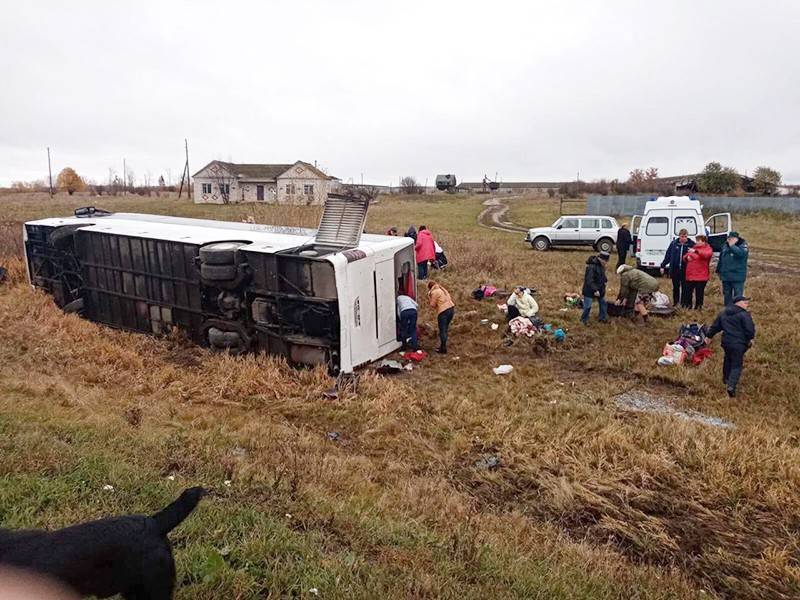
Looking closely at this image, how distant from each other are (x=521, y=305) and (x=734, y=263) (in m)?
4.01

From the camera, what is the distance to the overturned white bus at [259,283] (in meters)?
7.78

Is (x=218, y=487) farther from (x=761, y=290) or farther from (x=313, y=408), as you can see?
(x=761, y=290)

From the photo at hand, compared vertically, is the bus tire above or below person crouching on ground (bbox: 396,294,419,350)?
above

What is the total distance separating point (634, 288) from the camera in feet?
33.8

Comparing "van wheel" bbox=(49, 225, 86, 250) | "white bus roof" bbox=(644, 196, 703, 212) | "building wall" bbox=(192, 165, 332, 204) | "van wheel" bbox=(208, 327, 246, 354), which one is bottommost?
"van wheel" bbox=(208, 327, 246, 354)

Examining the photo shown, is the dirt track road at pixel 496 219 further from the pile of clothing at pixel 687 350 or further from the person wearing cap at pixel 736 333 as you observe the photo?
the person wearing cap at pixel 736 333

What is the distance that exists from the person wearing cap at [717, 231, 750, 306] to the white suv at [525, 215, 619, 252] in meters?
11.1

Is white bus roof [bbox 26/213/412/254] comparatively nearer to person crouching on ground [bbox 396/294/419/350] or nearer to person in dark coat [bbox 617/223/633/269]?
person crouching on ground [bbox 396/294/419/350]

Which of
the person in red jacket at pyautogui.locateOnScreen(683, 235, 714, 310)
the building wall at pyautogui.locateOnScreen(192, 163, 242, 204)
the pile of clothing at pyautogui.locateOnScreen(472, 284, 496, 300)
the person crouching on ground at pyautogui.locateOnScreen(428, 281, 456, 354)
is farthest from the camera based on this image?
the building wall at pyautogui.locateOnScreen(192, 163, 242, 204)

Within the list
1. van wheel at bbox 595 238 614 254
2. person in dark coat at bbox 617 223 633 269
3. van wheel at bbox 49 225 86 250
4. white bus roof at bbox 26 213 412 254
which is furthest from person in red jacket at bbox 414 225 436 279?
van wheel at bbox 595 238 614 254

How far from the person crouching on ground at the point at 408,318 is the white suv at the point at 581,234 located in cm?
1395

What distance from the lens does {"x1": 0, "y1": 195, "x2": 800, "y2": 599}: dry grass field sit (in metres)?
3.50

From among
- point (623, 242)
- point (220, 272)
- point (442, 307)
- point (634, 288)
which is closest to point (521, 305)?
point (442, 307)

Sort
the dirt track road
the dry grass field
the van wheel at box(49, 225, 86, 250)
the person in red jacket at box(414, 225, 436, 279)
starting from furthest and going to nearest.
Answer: the dirt track road
the person in red jacket at box(414, 225, 436, 279)
the van wheel at box(49, 225, 86, 250)
the dry grass field
